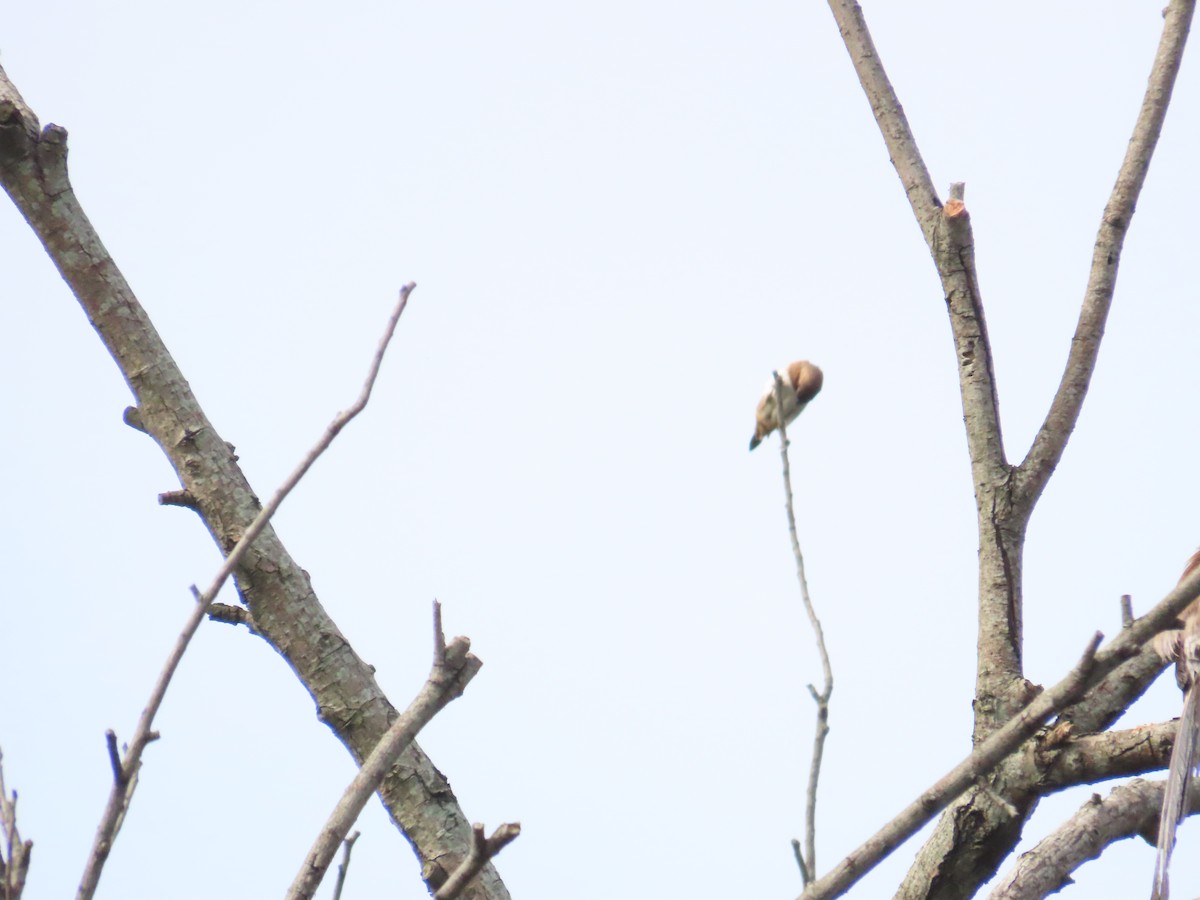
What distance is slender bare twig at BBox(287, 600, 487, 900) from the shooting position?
1373 mm

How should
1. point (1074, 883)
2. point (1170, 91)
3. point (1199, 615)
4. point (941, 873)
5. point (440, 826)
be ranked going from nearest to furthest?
1. point (440, 826)
2. point (941, 873)
3. point (1074, 883)
4. point (1170, 91)
5. point (1199, 615)

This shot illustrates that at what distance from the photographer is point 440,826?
2400 millimetres

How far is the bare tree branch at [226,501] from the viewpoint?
2396 mm

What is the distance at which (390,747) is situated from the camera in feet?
4.51

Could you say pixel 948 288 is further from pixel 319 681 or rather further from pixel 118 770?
pixel 118 770

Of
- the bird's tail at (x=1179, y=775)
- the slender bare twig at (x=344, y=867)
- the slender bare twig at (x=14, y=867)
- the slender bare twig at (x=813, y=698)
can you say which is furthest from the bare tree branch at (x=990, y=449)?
the slender bare twig at (x=14, y=867)

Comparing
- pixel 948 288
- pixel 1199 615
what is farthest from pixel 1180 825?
pixel 948 288

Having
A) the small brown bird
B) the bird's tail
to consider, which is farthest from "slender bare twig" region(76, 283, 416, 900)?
the small brown bird

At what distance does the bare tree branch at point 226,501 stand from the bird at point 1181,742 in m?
1.24

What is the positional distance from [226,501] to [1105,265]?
7.13 feet

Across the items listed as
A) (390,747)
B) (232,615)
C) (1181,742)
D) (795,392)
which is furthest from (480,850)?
(795,392)

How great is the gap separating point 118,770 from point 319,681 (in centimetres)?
121

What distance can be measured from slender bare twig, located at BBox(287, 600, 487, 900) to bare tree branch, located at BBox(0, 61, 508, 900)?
3.34 ft

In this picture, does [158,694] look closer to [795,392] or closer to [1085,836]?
[1085,836]
